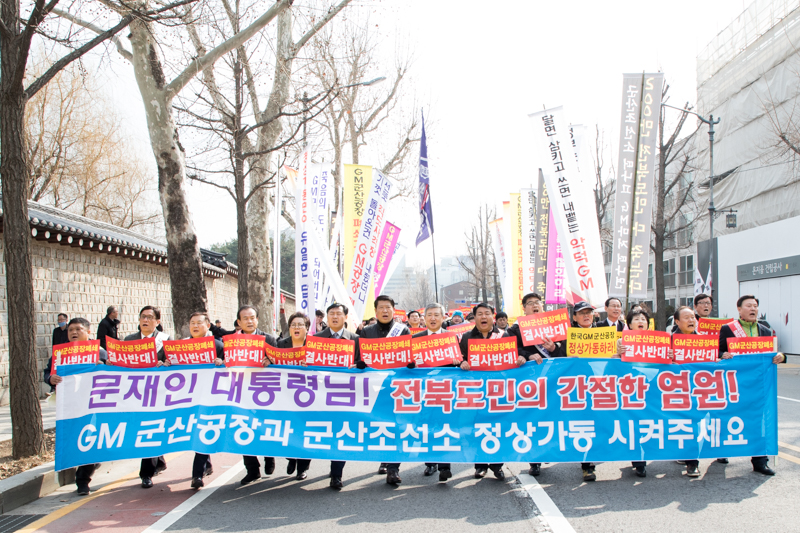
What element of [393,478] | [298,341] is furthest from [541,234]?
[393,478]

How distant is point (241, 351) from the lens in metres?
5.99

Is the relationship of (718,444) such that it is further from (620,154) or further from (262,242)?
(262,242)

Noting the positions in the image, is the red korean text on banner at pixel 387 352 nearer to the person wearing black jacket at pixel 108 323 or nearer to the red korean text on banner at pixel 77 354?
the red korean text on banner at pixel 77 354

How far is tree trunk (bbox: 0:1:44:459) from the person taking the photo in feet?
21.0

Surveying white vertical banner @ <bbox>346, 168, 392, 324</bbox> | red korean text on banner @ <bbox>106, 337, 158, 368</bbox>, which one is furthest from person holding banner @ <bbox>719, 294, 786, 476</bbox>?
white vertical banner @ <bbox>346, 168, 392, 324</bbox>

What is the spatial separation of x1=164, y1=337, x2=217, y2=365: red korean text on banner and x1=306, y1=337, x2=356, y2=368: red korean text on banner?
0.96 m

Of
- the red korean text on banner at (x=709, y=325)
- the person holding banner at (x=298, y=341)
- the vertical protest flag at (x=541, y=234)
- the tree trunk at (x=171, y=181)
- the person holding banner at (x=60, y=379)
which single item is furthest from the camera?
the vertical protest flag at (x=541, y=234)

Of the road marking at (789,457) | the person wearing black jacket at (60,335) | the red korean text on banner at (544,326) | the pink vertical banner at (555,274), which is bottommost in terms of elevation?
the road marking at (789,457)

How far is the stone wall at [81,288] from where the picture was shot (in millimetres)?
11367

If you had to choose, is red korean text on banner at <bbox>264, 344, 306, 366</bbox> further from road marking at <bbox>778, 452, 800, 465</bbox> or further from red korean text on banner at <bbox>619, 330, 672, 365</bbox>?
road marking at <bbox>778, 452, 800, 465</bbox>

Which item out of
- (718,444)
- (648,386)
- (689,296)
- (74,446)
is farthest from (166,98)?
(689,296)

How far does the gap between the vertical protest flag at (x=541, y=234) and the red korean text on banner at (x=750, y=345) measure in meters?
9.67

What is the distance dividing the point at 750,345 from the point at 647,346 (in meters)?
1.16

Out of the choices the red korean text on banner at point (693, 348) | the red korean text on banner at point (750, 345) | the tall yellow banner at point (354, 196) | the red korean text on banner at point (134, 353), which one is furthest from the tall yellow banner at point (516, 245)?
the red korean text on banner at point (134, 353)
